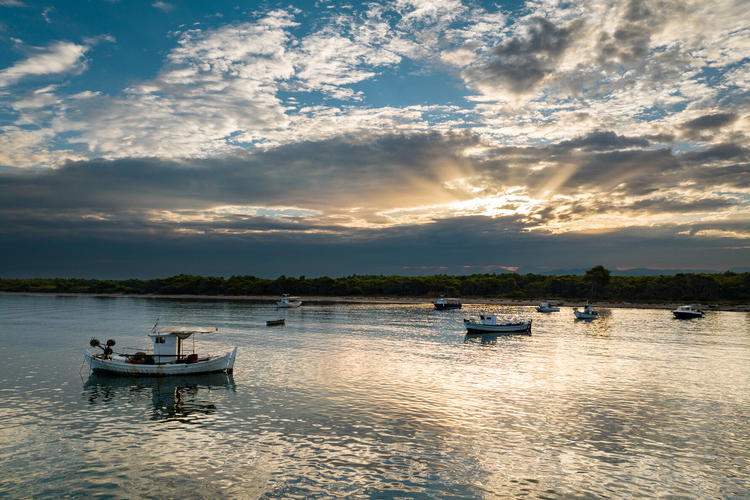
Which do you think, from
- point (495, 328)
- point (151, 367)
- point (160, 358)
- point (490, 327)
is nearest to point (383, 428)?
point (151, 367)

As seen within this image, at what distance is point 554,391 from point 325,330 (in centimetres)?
6039

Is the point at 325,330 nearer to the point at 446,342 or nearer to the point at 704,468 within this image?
the point at 446,342

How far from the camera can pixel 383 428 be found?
1141 inches

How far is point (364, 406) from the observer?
113ft

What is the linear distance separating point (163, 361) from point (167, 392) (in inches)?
296

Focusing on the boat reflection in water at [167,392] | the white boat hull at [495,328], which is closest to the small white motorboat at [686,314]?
the white boat hull at [495,328]

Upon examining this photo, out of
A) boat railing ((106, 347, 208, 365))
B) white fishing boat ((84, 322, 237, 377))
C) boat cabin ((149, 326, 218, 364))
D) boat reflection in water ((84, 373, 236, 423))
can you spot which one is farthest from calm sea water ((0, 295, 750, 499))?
boat cabin ((149, 326, 218, 364))

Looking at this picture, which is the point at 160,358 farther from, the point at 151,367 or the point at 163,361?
the point at 151,367

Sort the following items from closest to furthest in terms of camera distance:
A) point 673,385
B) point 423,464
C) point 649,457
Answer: point 423,464 → point 649,457 → point 673,385

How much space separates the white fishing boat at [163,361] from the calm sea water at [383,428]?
117 centimetres

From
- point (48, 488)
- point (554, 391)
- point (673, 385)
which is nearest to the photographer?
point (48, 488)

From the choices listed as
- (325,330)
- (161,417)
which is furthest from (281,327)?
(161,417)

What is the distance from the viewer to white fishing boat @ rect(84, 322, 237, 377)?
45594 millimetres

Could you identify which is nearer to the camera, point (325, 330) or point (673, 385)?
point (673, 385)
